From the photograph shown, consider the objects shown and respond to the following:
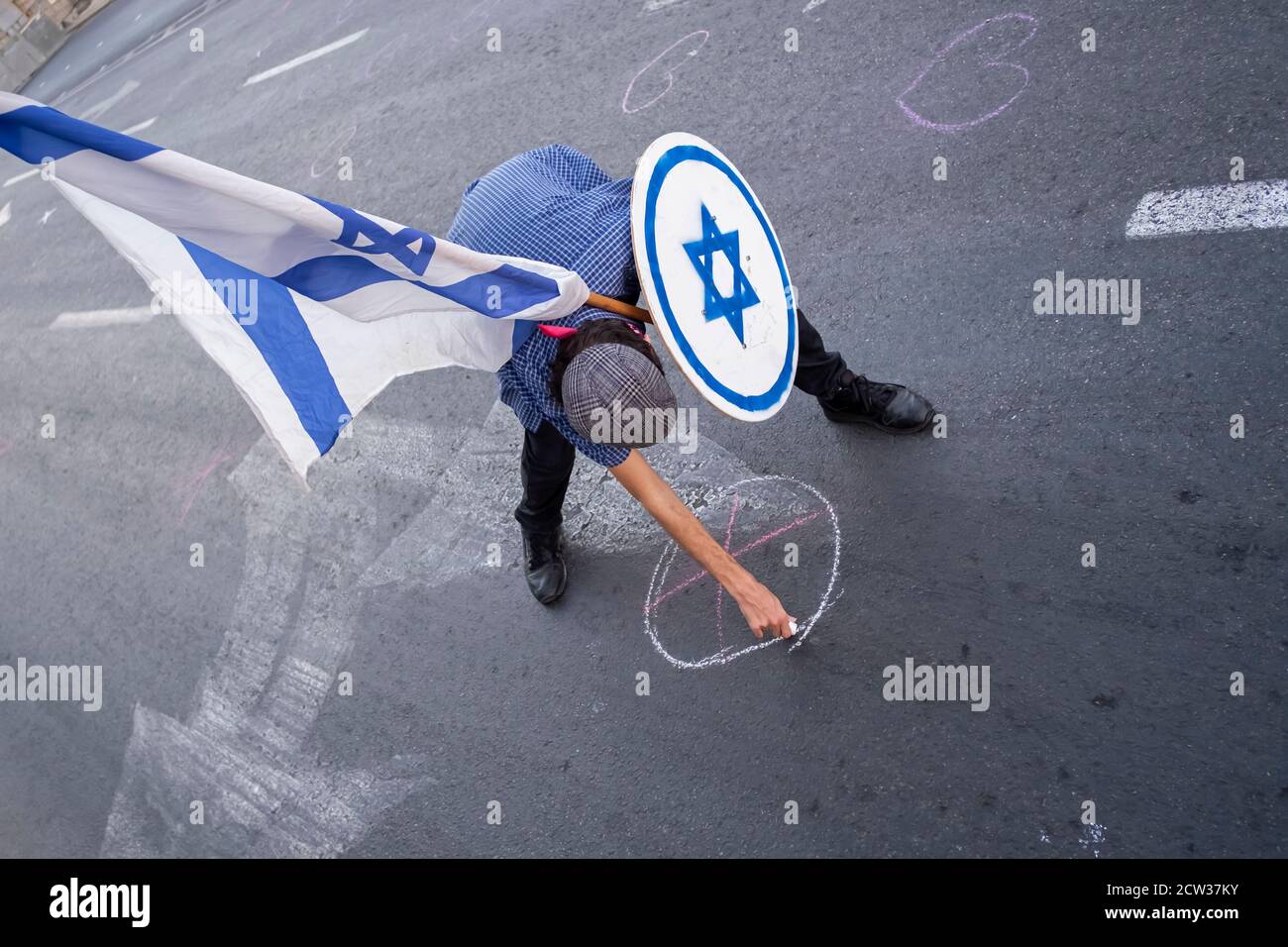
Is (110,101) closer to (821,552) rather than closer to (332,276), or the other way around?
(332,276)

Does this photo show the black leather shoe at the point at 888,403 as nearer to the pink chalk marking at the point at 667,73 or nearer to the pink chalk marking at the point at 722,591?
the pink chalk marking at the point at 722,591

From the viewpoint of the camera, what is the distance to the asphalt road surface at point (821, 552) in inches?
125

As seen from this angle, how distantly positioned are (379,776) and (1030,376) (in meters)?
3.23

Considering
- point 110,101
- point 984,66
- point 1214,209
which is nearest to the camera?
point 1214,209

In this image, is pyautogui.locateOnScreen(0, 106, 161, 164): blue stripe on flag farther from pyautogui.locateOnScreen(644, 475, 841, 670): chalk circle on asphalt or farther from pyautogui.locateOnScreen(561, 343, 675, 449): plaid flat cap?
pyautogui.locateOnScreen(644, 475, 841, 670): chalk circle on asphalt

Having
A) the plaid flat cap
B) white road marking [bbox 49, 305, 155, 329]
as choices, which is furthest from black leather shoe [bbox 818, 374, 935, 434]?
white road marking [bbox 49, 305, 155, 329]

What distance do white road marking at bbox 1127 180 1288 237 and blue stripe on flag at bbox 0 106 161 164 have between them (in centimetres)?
358

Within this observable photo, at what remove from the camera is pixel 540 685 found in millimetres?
4059

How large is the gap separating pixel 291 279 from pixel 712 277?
4.07 ft

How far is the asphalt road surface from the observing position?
3.18 m

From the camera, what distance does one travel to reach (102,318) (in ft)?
25.7

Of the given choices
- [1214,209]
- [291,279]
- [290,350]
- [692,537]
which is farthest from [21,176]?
[1214,209]

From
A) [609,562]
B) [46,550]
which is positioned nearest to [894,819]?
[609,562]

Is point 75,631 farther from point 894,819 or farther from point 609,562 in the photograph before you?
point 894,819
